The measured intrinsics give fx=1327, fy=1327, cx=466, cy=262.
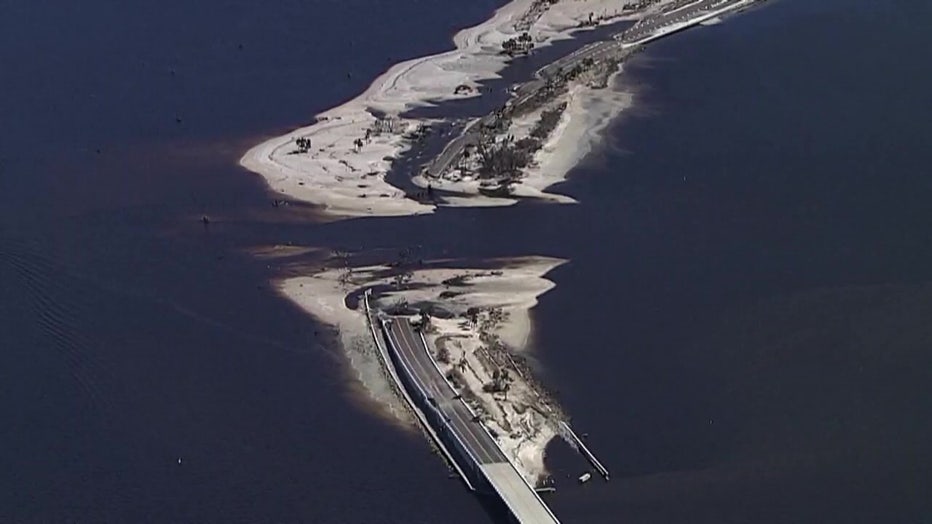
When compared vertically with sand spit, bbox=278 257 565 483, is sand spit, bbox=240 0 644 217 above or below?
above

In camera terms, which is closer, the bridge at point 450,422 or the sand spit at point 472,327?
the bridge at point 450,422

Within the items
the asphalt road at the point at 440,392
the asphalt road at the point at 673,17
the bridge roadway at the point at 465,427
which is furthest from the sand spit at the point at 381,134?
the bridge roadway at the point at 465,427

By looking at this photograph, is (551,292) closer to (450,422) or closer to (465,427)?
(450,422)

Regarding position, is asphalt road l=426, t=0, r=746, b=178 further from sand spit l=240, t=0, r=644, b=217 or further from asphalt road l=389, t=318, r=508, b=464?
asphalt road l=389, t=318, r=508, b=464

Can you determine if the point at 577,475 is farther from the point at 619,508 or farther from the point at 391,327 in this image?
the point at 391,327

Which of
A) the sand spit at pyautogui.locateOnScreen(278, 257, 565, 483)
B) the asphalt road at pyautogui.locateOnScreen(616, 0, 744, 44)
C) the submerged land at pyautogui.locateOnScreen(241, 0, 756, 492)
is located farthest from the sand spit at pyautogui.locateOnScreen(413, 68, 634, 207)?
the asphalt road at pyautogui.locateOnScreen(616, 0, 744, 44)

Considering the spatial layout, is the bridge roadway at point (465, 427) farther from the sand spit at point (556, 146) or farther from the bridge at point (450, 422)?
the sand spit at point (556, 146)

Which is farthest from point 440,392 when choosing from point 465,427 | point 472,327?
point 472,327
